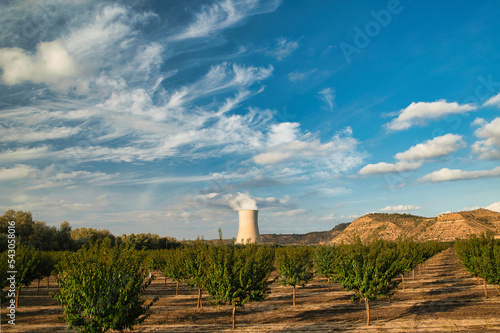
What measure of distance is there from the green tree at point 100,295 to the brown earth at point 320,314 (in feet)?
22.7

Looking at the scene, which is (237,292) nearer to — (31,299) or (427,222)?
(31,299)

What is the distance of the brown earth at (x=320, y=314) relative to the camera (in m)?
16.7

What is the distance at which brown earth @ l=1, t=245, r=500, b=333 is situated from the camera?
657 inches

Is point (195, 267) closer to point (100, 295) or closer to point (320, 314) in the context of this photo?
point (320, 314)

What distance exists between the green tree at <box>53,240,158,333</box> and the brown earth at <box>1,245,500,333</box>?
6918mm

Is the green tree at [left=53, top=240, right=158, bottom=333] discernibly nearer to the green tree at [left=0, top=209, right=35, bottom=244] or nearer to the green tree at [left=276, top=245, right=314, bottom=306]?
the green tree at [left=276, top=245, right=314, bottom=306]

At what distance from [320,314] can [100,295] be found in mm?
14441

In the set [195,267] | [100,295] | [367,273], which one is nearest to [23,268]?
[195,267]

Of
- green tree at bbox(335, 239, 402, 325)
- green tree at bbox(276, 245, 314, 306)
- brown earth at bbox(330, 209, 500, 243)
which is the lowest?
brown earth at bbox(330, 209, 500, 243)

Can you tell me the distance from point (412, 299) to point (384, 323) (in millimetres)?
9037

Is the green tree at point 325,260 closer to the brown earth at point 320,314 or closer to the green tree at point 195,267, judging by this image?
the brown earth at point 320,314

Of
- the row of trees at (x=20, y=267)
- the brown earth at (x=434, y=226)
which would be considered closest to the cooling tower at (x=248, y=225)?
the row of trees at (x=20, y=267)

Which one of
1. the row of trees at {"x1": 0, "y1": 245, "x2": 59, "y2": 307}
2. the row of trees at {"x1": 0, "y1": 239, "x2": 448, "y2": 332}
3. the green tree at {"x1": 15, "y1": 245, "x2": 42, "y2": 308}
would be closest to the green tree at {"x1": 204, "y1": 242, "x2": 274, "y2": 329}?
the row of trees at {"x1": 0, "y1": 239, "x2": 448, "y2": 332}

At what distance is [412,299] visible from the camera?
2428 centimetres
